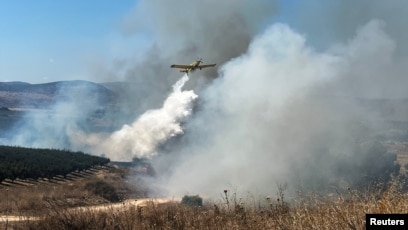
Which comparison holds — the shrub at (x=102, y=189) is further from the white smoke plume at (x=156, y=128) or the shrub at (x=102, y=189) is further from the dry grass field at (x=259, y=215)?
the dry grass field at (x=259, y=215)

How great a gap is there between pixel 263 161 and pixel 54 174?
93.4 ft

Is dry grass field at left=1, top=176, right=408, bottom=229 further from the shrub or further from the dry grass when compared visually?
the shrub

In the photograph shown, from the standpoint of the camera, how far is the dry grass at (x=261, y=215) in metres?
7.64

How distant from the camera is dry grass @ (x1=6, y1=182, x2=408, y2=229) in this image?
7645 mm

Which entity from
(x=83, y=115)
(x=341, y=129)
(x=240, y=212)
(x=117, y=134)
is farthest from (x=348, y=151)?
(x=83, y=115)

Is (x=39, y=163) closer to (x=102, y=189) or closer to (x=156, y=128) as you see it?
(x=102, y=189)

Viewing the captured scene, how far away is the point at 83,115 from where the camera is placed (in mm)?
143250

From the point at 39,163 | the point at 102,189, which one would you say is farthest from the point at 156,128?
the point at 102,189

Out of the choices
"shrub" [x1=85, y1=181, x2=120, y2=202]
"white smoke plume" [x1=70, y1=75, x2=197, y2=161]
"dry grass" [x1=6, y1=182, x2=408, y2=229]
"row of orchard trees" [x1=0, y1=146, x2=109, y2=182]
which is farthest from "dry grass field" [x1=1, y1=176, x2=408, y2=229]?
"white smoke plume" [x1=70, y1=75, x2=197, y2=161]

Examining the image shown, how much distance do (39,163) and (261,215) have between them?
170 feet

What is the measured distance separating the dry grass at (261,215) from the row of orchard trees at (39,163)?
130 ft

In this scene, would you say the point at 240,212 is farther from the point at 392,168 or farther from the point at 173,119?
the point at 392,168

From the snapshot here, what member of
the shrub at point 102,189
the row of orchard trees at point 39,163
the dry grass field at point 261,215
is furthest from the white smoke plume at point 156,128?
the dry grass field at point 261,215

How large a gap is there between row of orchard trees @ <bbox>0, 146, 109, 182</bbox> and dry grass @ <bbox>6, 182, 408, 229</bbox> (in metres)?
39.7
